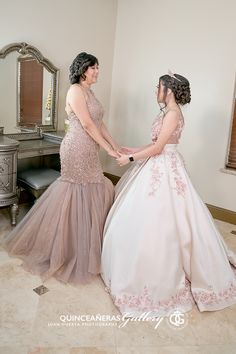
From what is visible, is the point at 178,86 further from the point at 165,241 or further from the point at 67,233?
the point at 67,233

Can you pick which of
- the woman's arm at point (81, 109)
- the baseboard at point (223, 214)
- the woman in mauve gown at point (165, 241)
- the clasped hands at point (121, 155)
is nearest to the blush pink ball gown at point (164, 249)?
the woman in mauve gown at point (165, 241)

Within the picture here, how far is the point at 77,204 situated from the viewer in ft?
7.93

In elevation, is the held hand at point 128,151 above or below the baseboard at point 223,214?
above

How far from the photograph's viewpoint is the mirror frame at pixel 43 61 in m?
3.00

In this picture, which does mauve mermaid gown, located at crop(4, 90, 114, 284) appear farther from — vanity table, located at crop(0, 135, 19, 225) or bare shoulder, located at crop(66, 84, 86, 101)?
vanity table, located at crop(0, 135, 19, 225)

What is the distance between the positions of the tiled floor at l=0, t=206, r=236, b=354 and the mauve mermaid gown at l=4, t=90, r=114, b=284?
6.3 inches

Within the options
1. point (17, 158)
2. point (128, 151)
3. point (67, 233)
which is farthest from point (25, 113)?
point (67, 233)

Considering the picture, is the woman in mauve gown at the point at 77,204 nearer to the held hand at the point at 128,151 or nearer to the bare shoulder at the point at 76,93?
the bare shoulder at the point at 76,93

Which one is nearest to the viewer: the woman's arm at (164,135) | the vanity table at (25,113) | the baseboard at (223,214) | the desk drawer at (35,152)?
the woman's arm at (164,135)

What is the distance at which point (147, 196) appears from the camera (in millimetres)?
2174

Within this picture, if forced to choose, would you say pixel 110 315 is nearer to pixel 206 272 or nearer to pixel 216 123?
pixel 206 272

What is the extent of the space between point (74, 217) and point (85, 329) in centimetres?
81

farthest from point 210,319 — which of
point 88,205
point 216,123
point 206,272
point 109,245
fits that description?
point 216,123

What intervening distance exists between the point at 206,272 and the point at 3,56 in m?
2.56
